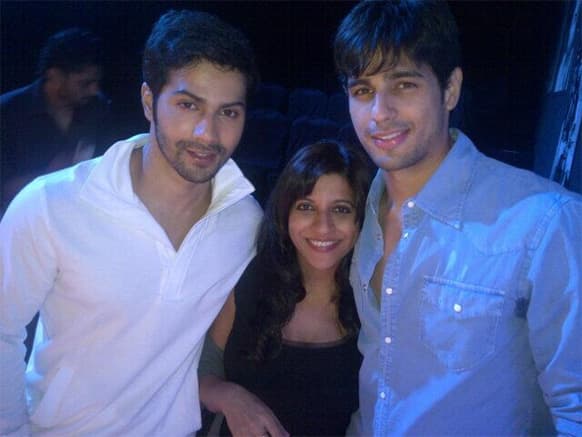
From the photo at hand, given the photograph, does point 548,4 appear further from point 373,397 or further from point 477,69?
point 373,397

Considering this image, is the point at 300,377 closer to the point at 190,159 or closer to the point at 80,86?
the point at 190,159

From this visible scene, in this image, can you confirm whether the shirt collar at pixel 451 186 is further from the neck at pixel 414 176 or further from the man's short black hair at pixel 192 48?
the man's short black hair at pixel 192 48

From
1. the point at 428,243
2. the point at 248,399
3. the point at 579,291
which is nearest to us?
the point at 579,291

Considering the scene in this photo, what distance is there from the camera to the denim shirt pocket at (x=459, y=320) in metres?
1.12

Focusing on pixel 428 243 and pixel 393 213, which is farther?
pixel 393 213

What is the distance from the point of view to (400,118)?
4.15ft

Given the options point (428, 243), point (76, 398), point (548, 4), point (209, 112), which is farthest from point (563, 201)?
point (548, 4)

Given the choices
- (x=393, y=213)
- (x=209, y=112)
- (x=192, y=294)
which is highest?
(x=209, y=112)

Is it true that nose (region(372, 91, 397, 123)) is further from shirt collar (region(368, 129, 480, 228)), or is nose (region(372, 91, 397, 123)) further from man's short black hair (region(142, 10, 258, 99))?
man's short black hair (region(142, 10, 258, 99))

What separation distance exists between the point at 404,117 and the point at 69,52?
2.35 m

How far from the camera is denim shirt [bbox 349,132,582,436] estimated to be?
101 cm

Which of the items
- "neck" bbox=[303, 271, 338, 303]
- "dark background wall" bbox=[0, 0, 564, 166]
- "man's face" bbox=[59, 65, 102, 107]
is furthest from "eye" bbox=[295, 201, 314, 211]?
"dark background wall" bbox=[0, 0, 564, 166]

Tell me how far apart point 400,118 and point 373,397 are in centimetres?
81

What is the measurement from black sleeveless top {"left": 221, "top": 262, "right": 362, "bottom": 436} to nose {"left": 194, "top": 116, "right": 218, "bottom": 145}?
1.65ft
